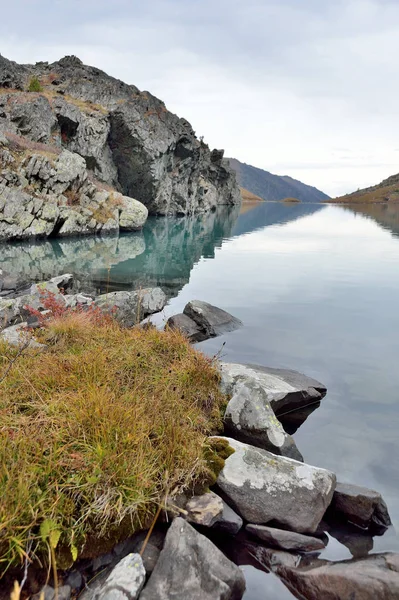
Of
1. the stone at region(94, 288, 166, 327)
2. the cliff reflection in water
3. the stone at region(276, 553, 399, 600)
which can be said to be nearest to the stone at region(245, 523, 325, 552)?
the stone at region(276, 553, 399, 600)

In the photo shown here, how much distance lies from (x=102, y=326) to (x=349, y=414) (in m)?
6.16

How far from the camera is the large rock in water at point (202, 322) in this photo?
44.4ft

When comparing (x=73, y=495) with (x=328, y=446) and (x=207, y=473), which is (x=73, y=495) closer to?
(x=207, y=473)

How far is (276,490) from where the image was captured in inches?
206

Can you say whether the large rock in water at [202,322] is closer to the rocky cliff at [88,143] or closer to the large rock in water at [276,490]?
the large rock in water at [276,490]

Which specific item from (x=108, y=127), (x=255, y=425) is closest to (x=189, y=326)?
(x=255, y=425)

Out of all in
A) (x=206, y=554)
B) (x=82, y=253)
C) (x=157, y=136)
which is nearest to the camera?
(x=206, y=554)

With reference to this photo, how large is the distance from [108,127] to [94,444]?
63.0m

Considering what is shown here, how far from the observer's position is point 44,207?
34.6 metres

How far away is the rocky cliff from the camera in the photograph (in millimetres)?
36281

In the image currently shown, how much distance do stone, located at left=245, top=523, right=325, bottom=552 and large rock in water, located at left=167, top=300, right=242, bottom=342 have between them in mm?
8376

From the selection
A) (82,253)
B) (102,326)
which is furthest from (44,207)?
(102,326)

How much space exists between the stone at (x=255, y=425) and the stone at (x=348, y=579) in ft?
6.93

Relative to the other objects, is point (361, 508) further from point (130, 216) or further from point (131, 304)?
point (130, 216)
